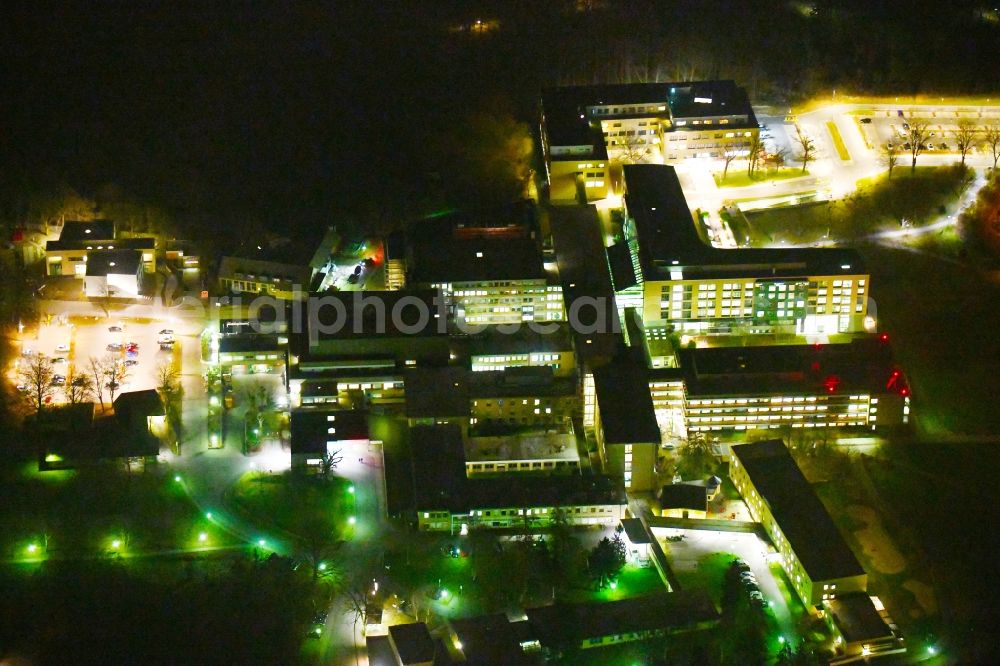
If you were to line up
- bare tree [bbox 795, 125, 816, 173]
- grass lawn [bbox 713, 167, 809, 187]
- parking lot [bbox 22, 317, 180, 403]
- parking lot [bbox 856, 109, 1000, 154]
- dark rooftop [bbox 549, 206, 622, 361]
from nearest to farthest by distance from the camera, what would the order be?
1. dark rooftop [bbox 549, 206, 622, 361]
2. parking lot [bbox 22, 317, 180, 403]
3. grass lawn [bbox 713, 167, 809, 187]
4. bare tree [bbox 795, 125, 816, 173]
5. parking lot [bbox 856, 109, 1000, 154]

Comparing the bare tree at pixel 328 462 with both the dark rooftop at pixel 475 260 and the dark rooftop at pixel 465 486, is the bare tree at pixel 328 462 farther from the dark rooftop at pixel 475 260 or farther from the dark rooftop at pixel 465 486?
the dark rooftop at pixel 475 260

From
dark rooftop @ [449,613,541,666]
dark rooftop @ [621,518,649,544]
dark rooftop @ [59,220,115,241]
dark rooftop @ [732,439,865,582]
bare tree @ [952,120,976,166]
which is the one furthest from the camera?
bare tree @ [952,120,976,166]

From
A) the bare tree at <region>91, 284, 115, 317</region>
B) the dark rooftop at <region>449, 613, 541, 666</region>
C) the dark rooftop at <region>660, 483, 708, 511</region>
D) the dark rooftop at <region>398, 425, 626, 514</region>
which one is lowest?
the dark rooftop at <region>449, 613, 541, 666</region>

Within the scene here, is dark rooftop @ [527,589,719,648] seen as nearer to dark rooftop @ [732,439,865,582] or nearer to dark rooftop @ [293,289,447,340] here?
dark rooftop @ [732,439,865,582]

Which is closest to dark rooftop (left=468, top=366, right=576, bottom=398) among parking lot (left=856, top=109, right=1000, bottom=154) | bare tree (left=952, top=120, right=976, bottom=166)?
parking lot (left=856, top=109, right=1000, bottom=154)

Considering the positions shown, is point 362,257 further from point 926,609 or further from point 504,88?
point 926,609

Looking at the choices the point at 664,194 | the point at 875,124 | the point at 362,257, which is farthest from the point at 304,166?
the point at 875,124

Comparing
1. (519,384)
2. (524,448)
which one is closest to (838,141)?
(519,384)
